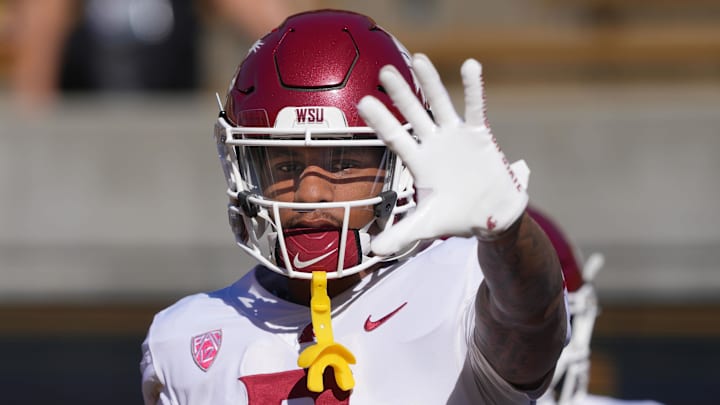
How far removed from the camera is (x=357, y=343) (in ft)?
7.48

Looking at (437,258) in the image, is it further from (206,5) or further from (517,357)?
(206,5)

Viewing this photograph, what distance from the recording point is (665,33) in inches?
313

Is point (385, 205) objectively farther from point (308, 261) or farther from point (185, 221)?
point (185, 221)

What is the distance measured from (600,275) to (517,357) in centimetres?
416

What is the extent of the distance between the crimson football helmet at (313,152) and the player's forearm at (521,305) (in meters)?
0.30

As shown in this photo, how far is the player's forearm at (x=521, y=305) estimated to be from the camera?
6.24ft

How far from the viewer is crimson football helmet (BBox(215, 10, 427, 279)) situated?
88.6 inches

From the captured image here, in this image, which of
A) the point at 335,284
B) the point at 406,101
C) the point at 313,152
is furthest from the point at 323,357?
the point at 406,101

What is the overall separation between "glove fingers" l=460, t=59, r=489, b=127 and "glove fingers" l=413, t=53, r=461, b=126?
0.02 m

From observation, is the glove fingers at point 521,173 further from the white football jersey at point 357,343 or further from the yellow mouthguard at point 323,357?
the yellow mouthguard at point 323,357

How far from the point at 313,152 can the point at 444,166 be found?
475 mm

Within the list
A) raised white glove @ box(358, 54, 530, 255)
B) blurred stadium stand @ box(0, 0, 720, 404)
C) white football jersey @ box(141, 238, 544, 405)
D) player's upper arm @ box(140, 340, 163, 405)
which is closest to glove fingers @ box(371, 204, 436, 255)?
raised white glove @ box(358, 54, 530, 255)

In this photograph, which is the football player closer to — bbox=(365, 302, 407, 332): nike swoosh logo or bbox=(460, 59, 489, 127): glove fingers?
bbox=(365, 302, 407, 332): nike swoosh logo

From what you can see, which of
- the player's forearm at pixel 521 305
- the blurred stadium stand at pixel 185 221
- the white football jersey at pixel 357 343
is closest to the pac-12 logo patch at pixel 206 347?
the white football jersey at pixel 357 343
